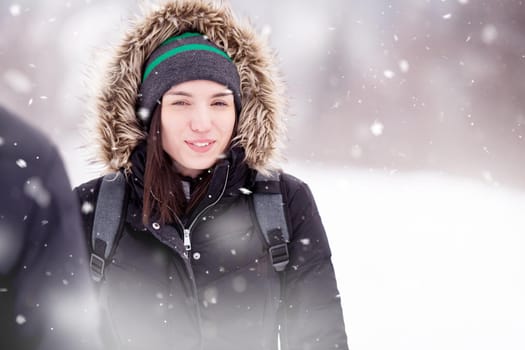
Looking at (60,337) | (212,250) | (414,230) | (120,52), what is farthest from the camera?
(414,230)

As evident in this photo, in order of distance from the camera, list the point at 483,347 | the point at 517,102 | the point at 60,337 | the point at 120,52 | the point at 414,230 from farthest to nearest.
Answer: the point at 517,102, the point at 414,230, the point at 483,347, the point at 120,52, the point at 60,337

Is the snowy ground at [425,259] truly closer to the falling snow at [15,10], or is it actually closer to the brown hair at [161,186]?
the brown hair at [161,186]

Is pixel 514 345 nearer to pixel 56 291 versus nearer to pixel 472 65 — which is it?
pixel 56 291

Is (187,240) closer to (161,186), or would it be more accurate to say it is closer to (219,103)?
(161,186)

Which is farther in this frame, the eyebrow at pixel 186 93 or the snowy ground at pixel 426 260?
the snowy ground at pixel 426 260

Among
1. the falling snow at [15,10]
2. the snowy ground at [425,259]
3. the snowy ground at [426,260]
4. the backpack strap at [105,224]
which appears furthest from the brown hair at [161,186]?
the falling snow at [15,10]

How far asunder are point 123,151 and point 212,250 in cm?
58

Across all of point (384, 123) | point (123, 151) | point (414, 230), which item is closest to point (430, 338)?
point (414, 230)

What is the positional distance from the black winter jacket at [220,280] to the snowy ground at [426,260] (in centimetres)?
220

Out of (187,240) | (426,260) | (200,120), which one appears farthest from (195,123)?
(426,260)

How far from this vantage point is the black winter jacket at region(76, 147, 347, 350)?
2258 millimetres

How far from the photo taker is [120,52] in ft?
8.41

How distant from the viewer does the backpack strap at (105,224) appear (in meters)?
2.21

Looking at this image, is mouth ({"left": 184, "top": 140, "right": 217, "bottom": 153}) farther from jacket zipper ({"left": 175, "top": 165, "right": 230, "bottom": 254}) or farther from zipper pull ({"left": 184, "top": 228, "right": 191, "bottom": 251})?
zipper pull ({"left": 184, "top": 228, "right": 191, "bottom": 251})
